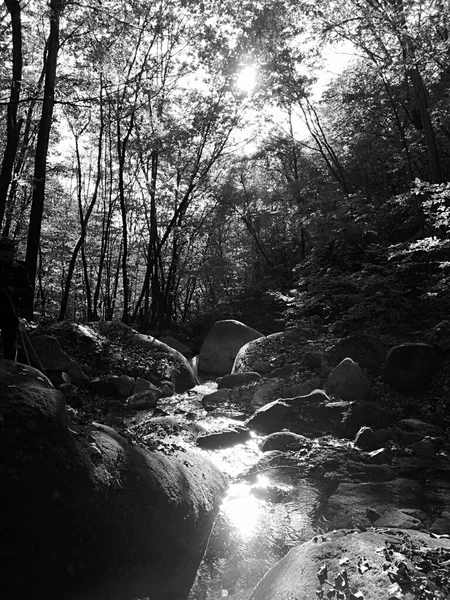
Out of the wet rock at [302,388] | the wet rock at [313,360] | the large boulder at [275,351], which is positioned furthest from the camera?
the large boulder at [275,351]

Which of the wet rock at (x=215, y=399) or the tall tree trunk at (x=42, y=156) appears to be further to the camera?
the tall tree trunk at (x=42, y=156)

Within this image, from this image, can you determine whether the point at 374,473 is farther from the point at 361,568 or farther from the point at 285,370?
the point at 285,370

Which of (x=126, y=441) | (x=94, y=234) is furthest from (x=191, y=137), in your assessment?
(x=126, y=441)

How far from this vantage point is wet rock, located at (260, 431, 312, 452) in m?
6.21

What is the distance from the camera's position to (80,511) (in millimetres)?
2740

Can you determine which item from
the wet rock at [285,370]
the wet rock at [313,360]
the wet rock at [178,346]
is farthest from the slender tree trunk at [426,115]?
the wet rock at [178,346]

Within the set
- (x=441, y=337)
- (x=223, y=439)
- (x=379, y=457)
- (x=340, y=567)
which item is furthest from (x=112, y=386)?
(x=340, y=567)

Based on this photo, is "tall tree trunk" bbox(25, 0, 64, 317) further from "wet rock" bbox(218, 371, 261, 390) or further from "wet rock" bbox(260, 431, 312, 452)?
"wet rock" bbox(260, 431, 312, 452)

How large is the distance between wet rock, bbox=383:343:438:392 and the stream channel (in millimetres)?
2213

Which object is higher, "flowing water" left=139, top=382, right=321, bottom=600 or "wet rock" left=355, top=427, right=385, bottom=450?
"wet rock" left=355, top=427, right=385, bottom=450

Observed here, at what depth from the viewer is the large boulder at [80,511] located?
8.27ft

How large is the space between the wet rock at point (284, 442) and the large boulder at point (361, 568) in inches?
122

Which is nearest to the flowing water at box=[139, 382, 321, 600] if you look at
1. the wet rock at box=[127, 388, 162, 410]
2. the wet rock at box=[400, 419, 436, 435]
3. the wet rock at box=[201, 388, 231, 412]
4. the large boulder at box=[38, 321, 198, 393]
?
the wet rock at box=[400, 419, 436, 435]

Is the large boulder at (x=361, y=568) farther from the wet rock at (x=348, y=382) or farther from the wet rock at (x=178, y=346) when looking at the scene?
the wet rock at (x=178, y=346)
